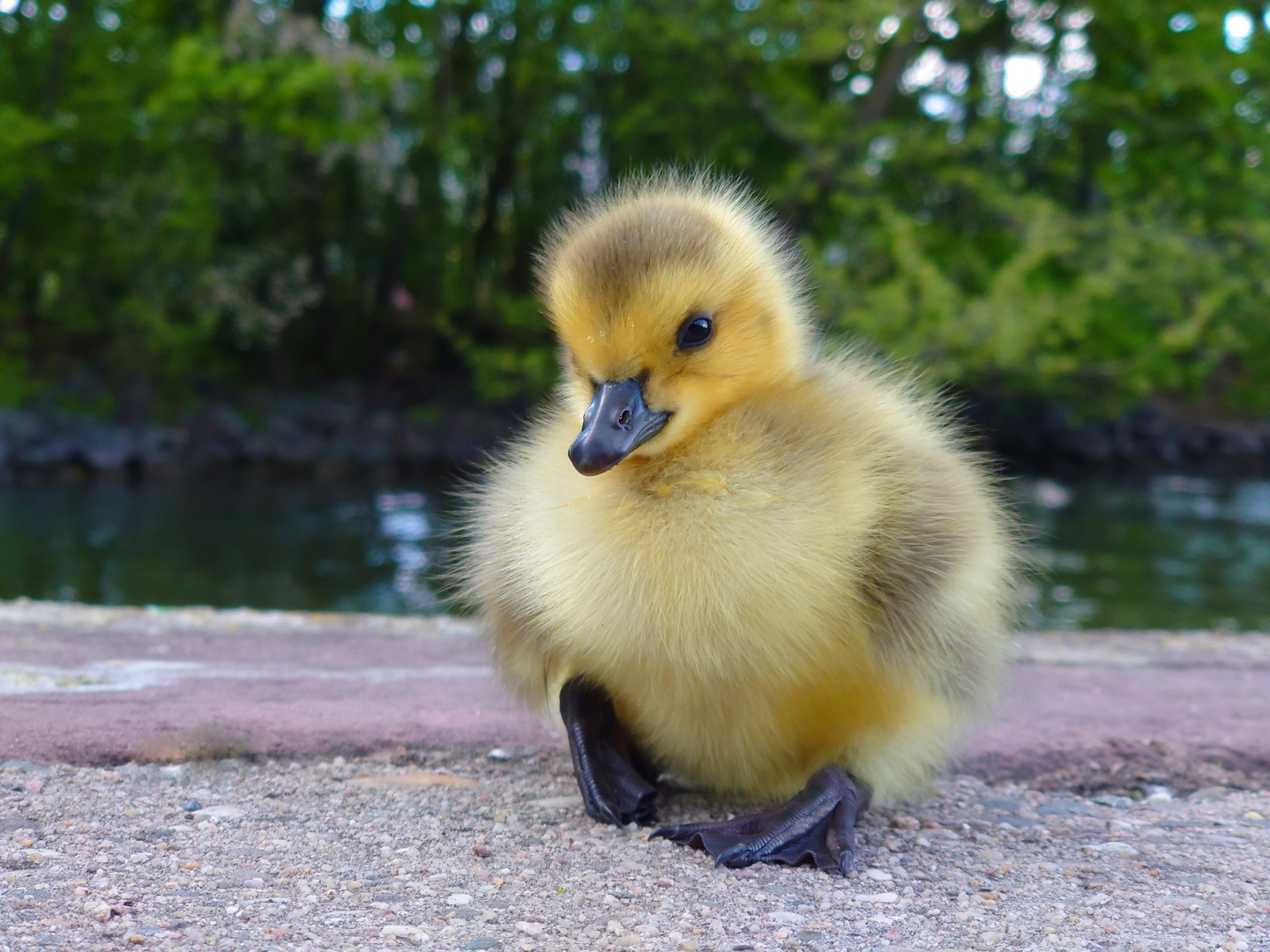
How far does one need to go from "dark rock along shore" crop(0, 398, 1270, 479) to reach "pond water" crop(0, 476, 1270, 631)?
3.62ft

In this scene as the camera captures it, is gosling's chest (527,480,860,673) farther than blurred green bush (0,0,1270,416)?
No

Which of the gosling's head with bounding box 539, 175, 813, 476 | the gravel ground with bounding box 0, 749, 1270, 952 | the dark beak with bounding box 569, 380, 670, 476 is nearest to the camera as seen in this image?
the gravel ground with bounding box 0, 749, 1270, 952

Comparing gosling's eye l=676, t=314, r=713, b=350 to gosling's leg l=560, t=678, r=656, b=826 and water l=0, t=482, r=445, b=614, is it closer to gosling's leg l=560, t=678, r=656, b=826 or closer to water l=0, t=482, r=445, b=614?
gosling's leg l=560, t=678, r=656, b=826

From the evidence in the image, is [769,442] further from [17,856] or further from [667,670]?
[17,856]

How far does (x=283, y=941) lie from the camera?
63.0 inches

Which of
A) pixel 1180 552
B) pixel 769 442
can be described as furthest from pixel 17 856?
pixel 1180 552

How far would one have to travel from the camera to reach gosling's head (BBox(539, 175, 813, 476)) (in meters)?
2.02

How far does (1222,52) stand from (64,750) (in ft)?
46.3

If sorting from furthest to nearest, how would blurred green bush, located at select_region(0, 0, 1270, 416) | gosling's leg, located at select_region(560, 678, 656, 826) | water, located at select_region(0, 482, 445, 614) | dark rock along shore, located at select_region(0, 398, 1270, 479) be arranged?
1. dark rock along shore, located at select_region(0, 398, 1270, 479)
2. blurred green bush, located at select_region(0, 0, 1270, 416)
3. water, located at select_region(0, 482, 445, 614)
4. gosling's leg, located at select_region(560, 678, 656, 826)

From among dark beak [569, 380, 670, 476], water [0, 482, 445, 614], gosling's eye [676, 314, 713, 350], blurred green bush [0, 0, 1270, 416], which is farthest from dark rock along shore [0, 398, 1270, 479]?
dark beak [569, 380, 670, 476]

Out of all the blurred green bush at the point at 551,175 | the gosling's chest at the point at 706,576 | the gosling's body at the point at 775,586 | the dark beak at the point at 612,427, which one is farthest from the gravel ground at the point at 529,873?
the blurred green bush at the point at 551,175

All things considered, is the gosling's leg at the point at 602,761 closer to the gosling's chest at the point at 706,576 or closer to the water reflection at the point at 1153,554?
the gosling's chest at the point at 706,576

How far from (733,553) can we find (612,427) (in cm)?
30

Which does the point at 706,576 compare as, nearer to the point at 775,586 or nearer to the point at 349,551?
the point at 775,586
